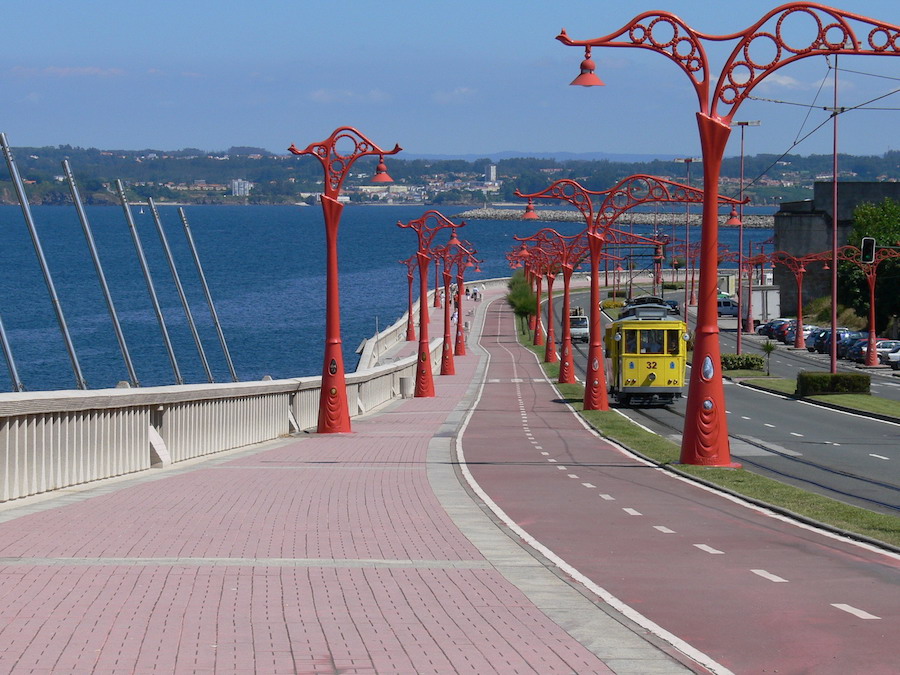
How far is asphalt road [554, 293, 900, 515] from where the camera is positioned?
21.1m

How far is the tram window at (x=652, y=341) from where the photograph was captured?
4428cm

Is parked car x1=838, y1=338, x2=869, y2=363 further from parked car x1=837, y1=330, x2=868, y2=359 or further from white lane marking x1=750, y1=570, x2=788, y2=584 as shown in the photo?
white lane marking x1=750, y1=570, x2=788, y2=584

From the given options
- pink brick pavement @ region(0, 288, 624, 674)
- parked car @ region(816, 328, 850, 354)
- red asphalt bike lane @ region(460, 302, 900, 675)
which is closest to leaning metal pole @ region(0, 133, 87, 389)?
pink brick pavement @ region(0, 288, 624, 674)

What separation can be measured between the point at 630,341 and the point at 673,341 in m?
1.44

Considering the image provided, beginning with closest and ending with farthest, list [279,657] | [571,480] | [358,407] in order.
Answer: [279,657] < [571,480] < [358,407]

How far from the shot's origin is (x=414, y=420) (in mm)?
35938

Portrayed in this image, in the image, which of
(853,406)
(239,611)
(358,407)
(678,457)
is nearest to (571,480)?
(678,457)

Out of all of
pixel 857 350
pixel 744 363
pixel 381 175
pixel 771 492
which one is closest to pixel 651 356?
pixel 381 175

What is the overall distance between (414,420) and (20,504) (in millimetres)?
22066

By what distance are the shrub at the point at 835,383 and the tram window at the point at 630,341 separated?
777 centimetres

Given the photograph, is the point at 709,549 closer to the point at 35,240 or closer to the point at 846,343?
the point at 35,240

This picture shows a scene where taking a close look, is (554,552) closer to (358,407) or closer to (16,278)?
(358,407)

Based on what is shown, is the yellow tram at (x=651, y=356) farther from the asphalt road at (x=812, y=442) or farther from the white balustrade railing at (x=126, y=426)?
the white balustrade railing at (x=126, y=426)

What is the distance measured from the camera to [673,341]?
44438 mm
